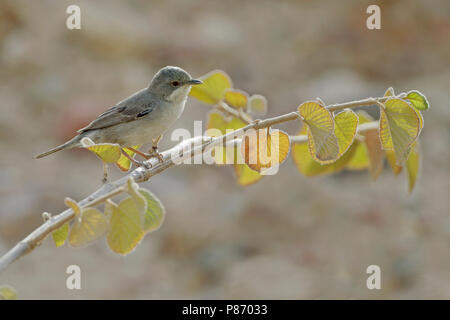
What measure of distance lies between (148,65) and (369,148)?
7.49 metres

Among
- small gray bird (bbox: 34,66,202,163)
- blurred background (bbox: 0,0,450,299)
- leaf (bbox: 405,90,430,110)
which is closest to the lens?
leaf (bbox: 405,90,430,110)

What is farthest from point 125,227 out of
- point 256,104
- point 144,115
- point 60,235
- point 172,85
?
point 172,85

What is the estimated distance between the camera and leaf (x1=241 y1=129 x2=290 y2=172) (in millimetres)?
1395

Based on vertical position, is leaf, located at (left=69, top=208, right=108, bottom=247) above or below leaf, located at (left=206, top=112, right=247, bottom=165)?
below

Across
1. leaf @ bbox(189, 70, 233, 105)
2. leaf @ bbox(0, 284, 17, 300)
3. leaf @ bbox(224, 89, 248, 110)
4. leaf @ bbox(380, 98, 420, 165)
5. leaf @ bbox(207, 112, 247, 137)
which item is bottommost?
leaf @ bbox(0, 284, 17, 300)

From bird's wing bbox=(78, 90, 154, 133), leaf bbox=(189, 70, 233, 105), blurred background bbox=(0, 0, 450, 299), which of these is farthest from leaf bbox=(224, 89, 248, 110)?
blurred background bbox=(0, 0, 450, 299)

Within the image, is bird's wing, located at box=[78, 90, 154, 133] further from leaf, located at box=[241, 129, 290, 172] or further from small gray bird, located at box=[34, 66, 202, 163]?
leaf, located at box=[241, 129, 290, 172]

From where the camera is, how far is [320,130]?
4.22ft

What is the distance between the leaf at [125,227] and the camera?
116 centimetres

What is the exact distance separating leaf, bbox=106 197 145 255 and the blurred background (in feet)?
14.7

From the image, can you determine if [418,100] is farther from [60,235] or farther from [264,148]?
[60,235]

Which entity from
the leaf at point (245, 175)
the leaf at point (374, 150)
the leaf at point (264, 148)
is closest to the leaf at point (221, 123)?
the leaf at point (245, 175)

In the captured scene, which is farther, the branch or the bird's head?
the bird's head

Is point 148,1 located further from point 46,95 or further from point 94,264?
point 94,264
